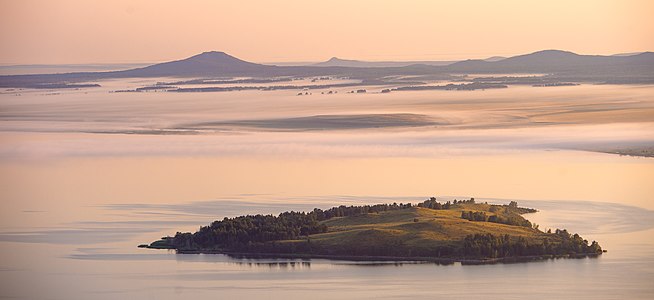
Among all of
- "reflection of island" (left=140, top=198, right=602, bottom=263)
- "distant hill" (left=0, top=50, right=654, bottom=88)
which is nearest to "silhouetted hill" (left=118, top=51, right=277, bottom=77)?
"distant hill" (left=0, top=50, right=654, bottom=88)

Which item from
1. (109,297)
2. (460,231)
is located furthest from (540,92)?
(109,297)

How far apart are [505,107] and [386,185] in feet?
101

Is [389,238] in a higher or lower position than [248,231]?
lower

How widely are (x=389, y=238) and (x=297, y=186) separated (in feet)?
32.3

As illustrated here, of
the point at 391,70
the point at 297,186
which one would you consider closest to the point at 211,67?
the point at 391,70

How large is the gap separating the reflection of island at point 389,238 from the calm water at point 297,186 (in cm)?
53

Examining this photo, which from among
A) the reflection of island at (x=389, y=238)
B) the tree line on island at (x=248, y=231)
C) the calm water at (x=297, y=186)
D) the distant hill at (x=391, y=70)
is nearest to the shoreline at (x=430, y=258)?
the reflection of island at (x=389, y=238)

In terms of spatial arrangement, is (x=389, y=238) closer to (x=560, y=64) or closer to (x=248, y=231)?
(x=248, y=231)

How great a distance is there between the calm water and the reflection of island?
528 mm

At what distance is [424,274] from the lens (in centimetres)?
2859

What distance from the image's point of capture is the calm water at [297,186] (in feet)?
91.2

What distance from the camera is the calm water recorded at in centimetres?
2781

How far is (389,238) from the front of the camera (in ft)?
100

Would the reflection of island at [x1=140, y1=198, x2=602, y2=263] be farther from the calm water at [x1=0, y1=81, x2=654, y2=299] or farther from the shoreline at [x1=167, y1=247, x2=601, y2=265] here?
the calm water at [x1=0, y1=81, x2=654, y2=299]
